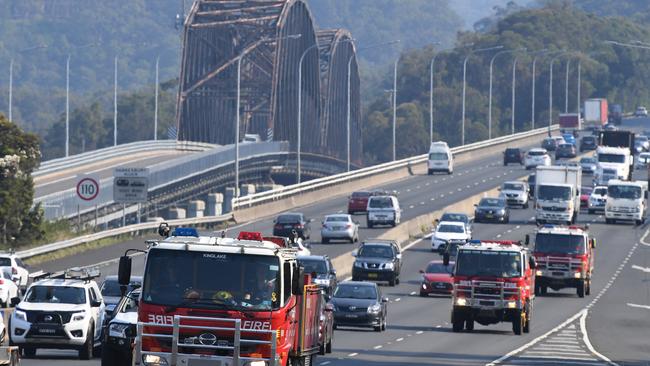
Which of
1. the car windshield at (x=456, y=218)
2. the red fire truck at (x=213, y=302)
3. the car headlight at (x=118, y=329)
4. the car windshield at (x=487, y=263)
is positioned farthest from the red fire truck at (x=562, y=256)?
the red fire truck at (x=213, y=302)

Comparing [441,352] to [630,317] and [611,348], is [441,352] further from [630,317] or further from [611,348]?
[630,317]

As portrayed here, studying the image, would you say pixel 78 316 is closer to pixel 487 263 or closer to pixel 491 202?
pixel 487 263

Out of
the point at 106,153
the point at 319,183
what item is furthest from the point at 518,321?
the point at 106,153

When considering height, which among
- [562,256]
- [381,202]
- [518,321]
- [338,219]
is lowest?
[518,321]

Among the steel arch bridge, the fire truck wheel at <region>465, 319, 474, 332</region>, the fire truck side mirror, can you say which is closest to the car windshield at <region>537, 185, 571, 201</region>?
the fire truck wheel at <region>465, 319, 474, 332</region>

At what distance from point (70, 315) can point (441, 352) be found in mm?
8876

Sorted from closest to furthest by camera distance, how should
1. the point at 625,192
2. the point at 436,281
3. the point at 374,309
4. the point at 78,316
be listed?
the point at 78,316
the point at 374,309
the point at 436,281
the point at 625,192

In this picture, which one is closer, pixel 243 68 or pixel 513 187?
pixel 513 187

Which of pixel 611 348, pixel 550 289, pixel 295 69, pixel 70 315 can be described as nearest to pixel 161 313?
pixel 70 315

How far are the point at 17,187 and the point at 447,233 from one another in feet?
62.0

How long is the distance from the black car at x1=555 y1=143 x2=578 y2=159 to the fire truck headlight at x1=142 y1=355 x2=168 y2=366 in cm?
11283

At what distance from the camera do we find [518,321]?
43969mm

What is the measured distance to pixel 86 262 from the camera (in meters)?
60.9

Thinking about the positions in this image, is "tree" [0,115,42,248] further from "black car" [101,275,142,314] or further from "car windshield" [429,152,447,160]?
"car windshield" [429,152,447,160]
